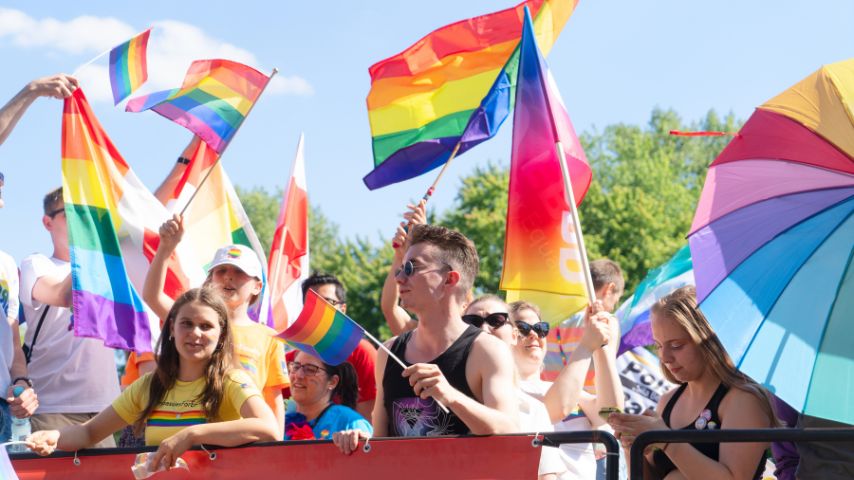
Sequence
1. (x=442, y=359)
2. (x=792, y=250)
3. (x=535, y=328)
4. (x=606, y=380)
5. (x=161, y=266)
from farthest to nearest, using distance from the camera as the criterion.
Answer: (x=535, y=328), (x=161, y=266), (x=606, y=380), (x=442, y=359), (x=792, y=250)

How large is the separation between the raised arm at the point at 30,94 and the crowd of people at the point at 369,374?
0.01m

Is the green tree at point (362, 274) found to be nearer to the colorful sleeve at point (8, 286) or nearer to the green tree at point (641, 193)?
the green tree at point (641, 193)

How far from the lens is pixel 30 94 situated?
6.63 meters

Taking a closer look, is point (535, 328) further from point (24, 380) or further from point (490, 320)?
point (24, 380)

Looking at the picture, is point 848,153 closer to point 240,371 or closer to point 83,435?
point 240,371

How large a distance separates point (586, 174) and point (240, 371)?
89.2 inches

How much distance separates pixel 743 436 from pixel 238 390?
2304mm

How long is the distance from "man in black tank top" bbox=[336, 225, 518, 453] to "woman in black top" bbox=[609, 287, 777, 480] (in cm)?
53

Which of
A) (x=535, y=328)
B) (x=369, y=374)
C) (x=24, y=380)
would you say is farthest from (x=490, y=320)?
(x=24, y=380)

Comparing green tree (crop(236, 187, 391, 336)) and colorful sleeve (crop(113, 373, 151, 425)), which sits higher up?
colorful sleeve (crop(113, 373, 151, 425))

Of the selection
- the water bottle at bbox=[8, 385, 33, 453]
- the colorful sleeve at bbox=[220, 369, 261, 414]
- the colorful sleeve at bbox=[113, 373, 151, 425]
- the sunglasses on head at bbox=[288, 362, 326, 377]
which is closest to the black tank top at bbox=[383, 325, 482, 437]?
the colorful sleeve at bbox=[220, 369, 261, 414]

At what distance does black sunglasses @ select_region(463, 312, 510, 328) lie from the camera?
237 inches

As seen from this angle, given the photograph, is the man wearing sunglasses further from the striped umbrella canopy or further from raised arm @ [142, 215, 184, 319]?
the striped umbrella canopy

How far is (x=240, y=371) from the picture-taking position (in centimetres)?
509
